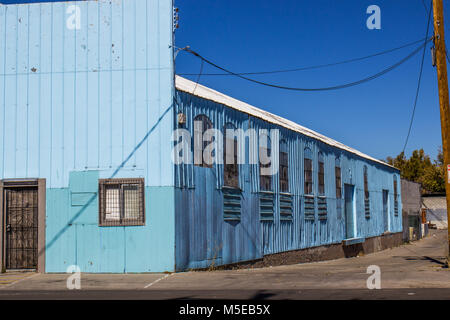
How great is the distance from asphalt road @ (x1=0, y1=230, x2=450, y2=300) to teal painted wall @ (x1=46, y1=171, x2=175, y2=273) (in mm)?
428

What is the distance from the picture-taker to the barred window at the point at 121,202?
45.6 ft

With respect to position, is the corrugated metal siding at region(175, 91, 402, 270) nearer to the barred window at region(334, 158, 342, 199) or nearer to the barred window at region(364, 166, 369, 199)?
the barred window at region(334, 158, 342, 199)

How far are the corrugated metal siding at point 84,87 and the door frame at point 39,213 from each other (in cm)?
19

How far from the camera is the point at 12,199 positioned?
1439 cm

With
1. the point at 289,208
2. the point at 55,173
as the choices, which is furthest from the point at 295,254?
the point at 55,173

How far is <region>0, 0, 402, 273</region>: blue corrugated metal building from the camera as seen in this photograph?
13852 millimetres

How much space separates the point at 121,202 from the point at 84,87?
315cm

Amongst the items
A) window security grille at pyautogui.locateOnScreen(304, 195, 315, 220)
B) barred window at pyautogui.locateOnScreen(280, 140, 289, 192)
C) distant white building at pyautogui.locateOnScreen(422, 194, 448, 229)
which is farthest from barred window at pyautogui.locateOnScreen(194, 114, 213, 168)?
distant white building at pyautogui.locateOnScreen(422, 194, 448, 229)

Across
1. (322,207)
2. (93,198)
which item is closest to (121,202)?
(93,198)

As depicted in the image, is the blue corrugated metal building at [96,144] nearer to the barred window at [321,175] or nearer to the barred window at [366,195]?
the barred window at [321,175]

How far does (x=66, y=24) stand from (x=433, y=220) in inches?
2084

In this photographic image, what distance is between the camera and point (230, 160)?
55.0 ft

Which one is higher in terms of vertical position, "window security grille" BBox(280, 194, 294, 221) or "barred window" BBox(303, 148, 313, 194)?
"barred window" BBox(303, 148, 313, 194)
